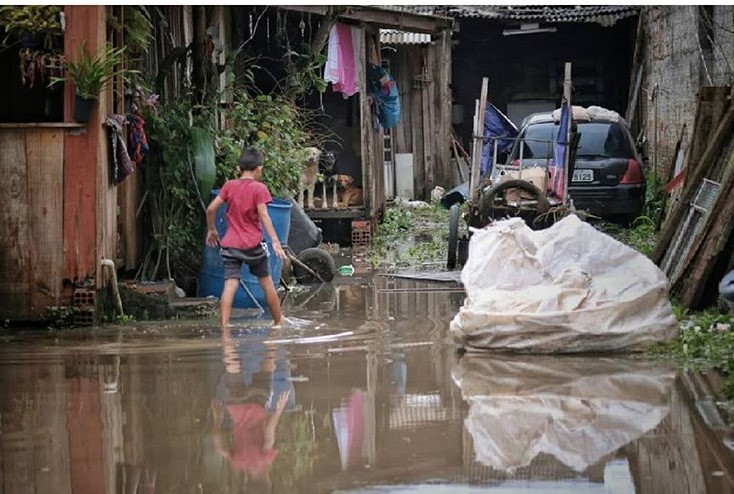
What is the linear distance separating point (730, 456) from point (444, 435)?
1431 mm

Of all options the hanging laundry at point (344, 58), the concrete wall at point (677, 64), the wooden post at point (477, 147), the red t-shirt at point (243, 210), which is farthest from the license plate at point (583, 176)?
the red t-shirt at point (243, 210)

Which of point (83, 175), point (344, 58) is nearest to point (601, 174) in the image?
point (344, 58)

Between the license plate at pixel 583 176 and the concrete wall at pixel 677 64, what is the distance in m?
1.27

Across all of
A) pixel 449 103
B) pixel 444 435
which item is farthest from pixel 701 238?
pixel 449 103

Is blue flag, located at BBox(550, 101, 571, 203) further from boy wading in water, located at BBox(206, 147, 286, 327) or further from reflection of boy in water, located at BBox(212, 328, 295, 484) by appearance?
reflection of boy in water, located at BBox(212, 328, 295, 484)

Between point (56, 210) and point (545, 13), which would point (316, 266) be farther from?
point (545, 13)

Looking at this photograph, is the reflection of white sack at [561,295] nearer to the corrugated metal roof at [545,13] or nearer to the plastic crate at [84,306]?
the plastic crate at [84,306]

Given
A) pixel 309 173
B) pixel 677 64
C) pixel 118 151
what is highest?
pixel 677 64

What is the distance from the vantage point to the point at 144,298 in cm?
1103

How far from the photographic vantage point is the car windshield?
19641 millimetres

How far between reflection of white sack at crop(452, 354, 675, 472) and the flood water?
0.05 ft

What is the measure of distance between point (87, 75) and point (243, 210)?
5.65ft

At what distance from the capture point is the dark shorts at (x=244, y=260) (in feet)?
35.1

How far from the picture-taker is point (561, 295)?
28.3ft
